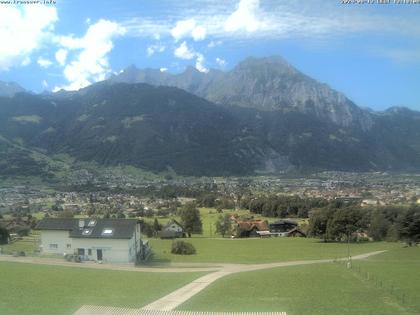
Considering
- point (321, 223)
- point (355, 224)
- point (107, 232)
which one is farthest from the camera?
point (321, 223)

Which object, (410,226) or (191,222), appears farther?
(191,222)

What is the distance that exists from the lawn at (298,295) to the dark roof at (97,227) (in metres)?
15.7

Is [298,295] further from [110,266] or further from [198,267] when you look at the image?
[110,266]

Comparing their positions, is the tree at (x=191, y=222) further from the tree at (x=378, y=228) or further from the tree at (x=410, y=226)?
the tree at (x=410, y=226)

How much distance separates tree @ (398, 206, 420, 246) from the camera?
66.0 m

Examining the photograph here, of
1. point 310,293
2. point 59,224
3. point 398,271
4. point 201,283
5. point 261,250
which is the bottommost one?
point 261,250

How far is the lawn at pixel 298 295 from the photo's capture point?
27.7 meters

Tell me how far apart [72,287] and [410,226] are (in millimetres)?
45179

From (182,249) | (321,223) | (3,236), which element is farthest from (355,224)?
(3,236)

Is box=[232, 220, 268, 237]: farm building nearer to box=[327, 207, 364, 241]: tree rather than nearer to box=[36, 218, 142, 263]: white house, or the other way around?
box=[327, 207, 364, 241]: tree

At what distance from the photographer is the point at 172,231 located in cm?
8719

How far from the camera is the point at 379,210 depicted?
83.7 m

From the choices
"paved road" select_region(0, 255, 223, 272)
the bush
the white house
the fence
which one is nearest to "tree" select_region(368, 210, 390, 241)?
the fence

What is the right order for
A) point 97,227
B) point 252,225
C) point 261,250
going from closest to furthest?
point 97,227 < point 261,250 < point 252,225
